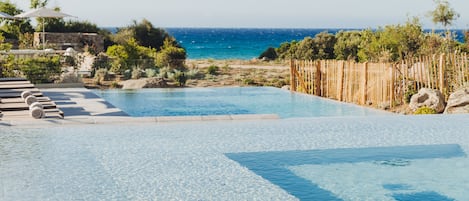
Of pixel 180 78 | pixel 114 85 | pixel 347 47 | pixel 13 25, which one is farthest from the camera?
pixel 13 25

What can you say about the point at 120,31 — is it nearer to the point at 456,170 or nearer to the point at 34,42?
the point at 34,42

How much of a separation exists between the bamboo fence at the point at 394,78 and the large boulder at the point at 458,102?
1.76ft

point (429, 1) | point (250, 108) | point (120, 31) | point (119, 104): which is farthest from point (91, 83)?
point (120, 31)

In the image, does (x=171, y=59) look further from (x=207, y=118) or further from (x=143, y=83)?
(x=207, y=118)

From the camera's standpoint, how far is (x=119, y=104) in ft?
50.8

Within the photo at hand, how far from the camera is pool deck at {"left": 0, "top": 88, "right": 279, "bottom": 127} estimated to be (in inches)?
406

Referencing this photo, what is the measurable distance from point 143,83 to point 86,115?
7.29 meters

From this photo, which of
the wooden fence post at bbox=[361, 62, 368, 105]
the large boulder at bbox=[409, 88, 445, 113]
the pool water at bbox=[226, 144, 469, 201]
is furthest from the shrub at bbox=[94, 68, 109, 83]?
the pool water at bbox=[226, 144, 469, 201]

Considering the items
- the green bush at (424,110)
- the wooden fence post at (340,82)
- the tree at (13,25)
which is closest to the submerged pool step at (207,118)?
the green bush at (424,110)

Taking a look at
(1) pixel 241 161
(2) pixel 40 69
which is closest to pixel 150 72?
(2) pixel 40 69

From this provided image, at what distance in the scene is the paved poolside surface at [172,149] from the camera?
6867mm

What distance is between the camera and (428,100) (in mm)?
13547

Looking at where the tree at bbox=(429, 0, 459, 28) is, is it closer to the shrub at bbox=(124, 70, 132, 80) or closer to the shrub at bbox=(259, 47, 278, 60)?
the shrub at bbox=(124, 70, 132, 80)

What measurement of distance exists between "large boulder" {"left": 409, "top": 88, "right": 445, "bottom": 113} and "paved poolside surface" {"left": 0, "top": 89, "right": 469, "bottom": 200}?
126 centimetres
